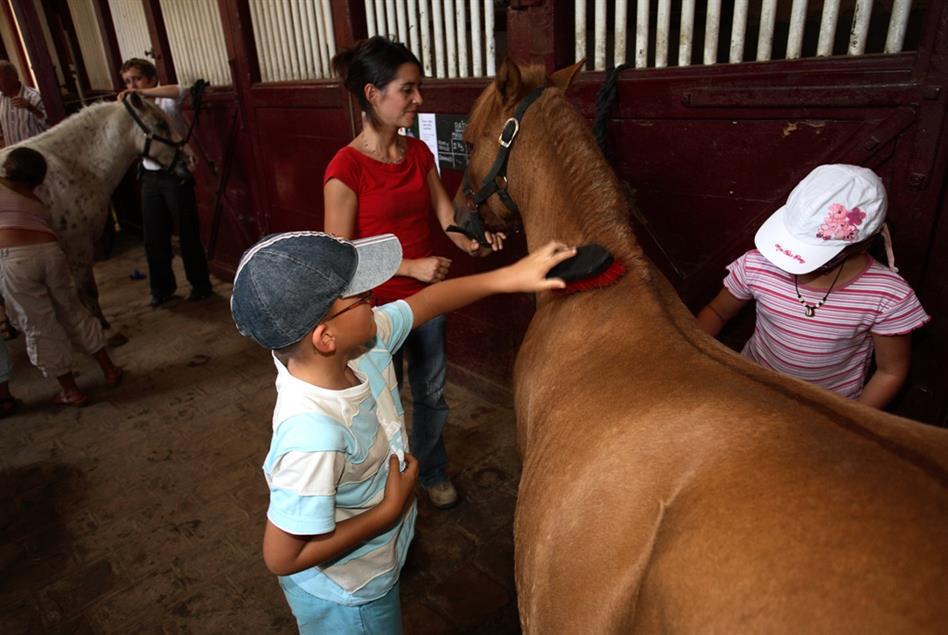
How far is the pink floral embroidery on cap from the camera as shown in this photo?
4.66ft

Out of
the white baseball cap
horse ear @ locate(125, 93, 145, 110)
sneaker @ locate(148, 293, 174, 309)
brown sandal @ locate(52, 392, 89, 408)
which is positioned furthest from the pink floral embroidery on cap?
sneaker @ locate(148, 293, 174, 309)

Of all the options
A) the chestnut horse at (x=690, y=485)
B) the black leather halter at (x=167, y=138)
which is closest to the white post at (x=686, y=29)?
the chestnut horse at (x=690, y=485)

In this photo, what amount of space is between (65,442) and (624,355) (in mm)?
3680

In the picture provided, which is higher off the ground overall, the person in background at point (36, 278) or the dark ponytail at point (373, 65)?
the dark ponytail at point (373, 65)

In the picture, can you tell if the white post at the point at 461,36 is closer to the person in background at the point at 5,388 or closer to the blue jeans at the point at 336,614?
the blue jeans at the point at 336,614

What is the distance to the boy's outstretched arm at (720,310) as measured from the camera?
188 centimetres

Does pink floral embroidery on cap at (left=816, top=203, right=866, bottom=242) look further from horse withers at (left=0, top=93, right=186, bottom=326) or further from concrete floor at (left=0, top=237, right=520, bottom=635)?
horse withers at (left=0, top=93, right=186, bottom=326)

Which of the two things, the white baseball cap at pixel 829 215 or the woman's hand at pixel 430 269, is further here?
the woman's hand at pixel 430 269

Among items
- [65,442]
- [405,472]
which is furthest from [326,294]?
[65,442]

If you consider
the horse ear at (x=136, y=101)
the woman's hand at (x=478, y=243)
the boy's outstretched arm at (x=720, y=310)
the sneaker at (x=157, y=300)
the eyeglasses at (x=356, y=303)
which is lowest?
the sneaker at (x=157, y=300)

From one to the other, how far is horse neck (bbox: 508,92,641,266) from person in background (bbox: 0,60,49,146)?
646 cm

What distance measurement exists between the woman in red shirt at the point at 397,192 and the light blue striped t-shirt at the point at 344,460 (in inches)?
26.6

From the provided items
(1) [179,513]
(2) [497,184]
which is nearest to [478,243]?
(2) [497,184]

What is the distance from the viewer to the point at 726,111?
7.08ft
